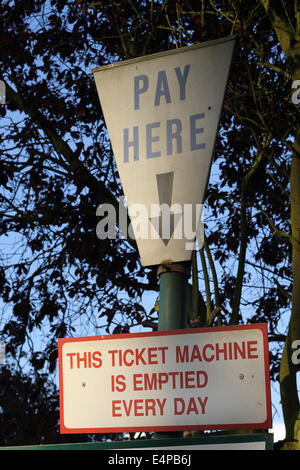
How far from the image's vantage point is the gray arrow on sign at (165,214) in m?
2.61

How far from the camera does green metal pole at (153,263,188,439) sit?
2.61 metres

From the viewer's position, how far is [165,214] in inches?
104

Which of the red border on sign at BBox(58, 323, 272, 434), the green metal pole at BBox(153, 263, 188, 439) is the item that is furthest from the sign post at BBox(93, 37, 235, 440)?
the red border on sign at BBox(58, 323, 272, 434)

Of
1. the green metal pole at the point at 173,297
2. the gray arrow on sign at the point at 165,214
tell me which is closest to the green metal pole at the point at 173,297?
the green metal pole at the point at 173,297

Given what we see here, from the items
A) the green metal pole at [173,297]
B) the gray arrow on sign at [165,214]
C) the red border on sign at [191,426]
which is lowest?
the red border on sign at [191,426]

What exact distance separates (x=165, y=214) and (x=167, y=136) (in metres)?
0.31

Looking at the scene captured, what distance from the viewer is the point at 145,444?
7.50ft

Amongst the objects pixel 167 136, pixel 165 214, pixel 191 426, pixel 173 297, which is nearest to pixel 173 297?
pixel 173 297

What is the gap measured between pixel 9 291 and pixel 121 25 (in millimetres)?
3794

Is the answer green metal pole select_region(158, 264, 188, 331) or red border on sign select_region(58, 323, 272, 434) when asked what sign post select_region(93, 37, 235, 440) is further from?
→ red border on sign select_region(58, 323, 272, 434)

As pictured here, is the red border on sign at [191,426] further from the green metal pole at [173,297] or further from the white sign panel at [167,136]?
the white sign panel at [167,136]

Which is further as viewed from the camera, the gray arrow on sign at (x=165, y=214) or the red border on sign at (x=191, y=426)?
the gray arrow on sign at (x=165, y=214)

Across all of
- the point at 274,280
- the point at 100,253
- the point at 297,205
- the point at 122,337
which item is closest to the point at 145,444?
the point at 122,337

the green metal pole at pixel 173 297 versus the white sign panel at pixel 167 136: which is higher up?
the white sign panel at pixel 167 136
